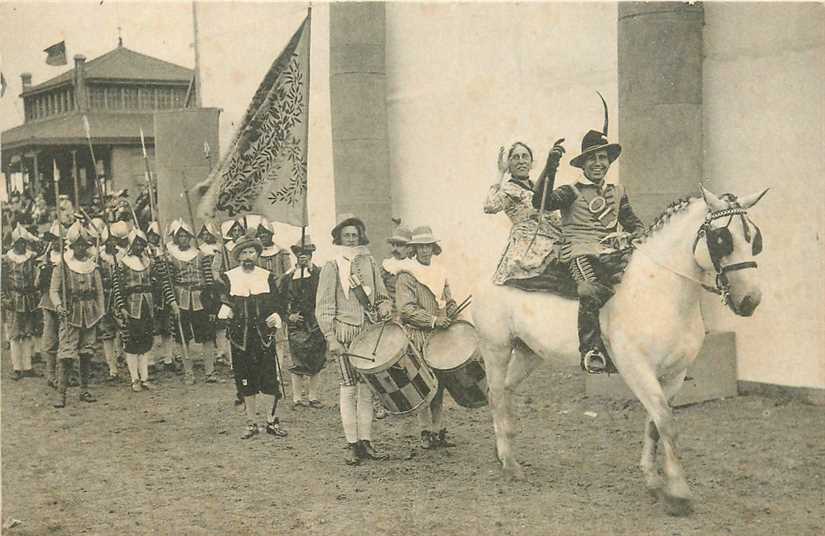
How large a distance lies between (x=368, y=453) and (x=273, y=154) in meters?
2.57

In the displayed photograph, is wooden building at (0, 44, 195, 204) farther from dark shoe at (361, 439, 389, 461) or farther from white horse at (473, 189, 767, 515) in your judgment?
white horse at (473, 189, 767, 515)

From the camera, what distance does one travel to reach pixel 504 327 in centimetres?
601

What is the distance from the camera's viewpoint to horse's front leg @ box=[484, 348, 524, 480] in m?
5.91

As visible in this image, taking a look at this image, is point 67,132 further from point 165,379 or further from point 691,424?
point 691,424

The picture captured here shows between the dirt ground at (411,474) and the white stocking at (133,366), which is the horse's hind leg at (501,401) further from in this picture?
the white stocking at (133,366)

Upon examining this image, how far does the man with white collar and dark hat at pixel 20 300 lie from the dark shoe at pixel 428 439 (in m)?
6.25

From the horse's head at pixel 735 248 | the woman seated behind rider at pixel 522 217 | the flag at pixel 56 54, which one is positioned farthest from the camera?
the flag at pixel 56 54

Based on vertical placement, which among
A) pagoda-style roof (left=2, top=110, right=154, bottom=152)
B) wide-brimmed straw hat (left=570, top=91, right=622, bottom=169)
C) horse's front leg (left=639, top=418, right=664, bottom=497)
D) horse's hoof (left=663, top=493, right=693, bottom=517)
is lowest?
horse's hoof (left=663, top=493, right=693, bottom=517)

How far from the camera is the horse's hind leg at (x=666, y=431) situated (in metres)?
4.84

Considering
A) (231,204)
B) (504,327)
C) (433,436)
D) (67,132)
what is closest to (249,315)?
(231,204)

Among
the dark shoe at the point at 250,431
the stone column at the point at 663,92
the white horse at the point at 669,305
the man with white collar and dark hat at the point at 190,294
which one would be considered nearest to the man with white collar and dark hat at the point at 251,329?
the dark shoe at the point at 250,431

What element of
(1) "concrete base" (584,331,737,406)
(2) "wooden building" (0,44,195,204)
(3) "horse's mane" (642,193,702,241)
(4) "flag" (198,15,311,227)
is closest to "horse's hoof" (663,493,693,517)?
(3) "horse's mane" (642,193,702,241)

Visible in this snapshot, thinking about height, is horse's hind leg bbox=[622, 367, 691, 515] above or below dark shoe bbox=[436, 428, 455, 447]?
above

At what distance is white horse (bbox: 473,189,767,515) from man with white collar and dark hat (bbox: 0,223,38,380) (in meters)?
7.68
